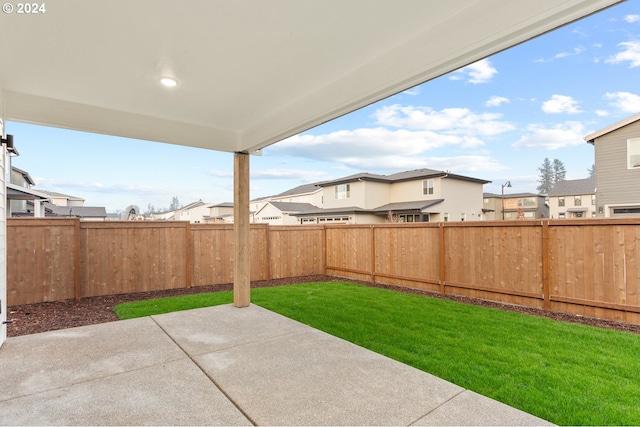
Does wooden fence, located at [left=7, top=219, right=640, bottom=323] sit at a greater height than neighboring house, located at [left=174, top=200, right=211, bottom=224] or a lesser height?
lesser

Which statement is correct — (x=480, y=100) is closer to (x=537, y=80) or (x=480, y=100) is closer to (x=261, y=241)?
(x=537, y=80)

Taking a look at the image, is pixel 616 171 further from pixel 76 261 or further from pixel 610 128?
pixel 76 261

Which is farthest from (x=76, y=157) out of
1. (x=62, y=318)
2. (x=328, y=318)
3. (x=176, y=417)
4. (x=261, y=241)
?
(x=176, y=417)

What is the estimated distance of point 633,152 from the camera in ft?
30.5

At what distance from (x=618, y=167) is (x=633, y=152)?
0.55 meters

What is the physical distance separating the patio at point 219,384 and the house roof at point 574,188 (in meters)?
22.6

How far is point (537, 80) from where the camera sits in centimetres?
1312

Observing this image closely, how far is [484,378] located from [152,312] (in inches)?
173

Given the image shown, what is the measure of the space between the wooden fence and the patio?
233 cm

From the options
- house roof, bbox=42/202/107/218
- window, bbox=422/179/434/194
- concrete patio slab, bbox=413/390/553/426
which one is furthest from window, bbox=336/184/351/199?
concrete patio slab, bbox=413/390/553/426

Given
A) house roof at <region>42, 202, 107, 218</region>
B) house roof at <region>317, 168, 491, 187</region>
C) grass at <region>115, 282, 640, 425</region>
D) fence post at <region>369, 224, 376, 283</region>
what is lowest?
grass at <region>115, 282, 640, 425</region>

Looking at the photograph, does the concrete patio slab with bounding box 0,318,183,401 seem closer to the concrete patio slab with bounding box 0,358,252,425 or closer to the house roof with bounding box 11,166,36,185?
the concrete patio slab with bounding box 0,358,252,425

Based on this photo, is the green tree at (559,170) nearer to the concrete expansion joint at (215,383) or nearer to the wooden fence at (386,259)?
the wooden fence at (386,259)

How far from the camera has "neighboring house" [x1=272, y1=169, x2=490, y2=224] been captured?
17.4 m
